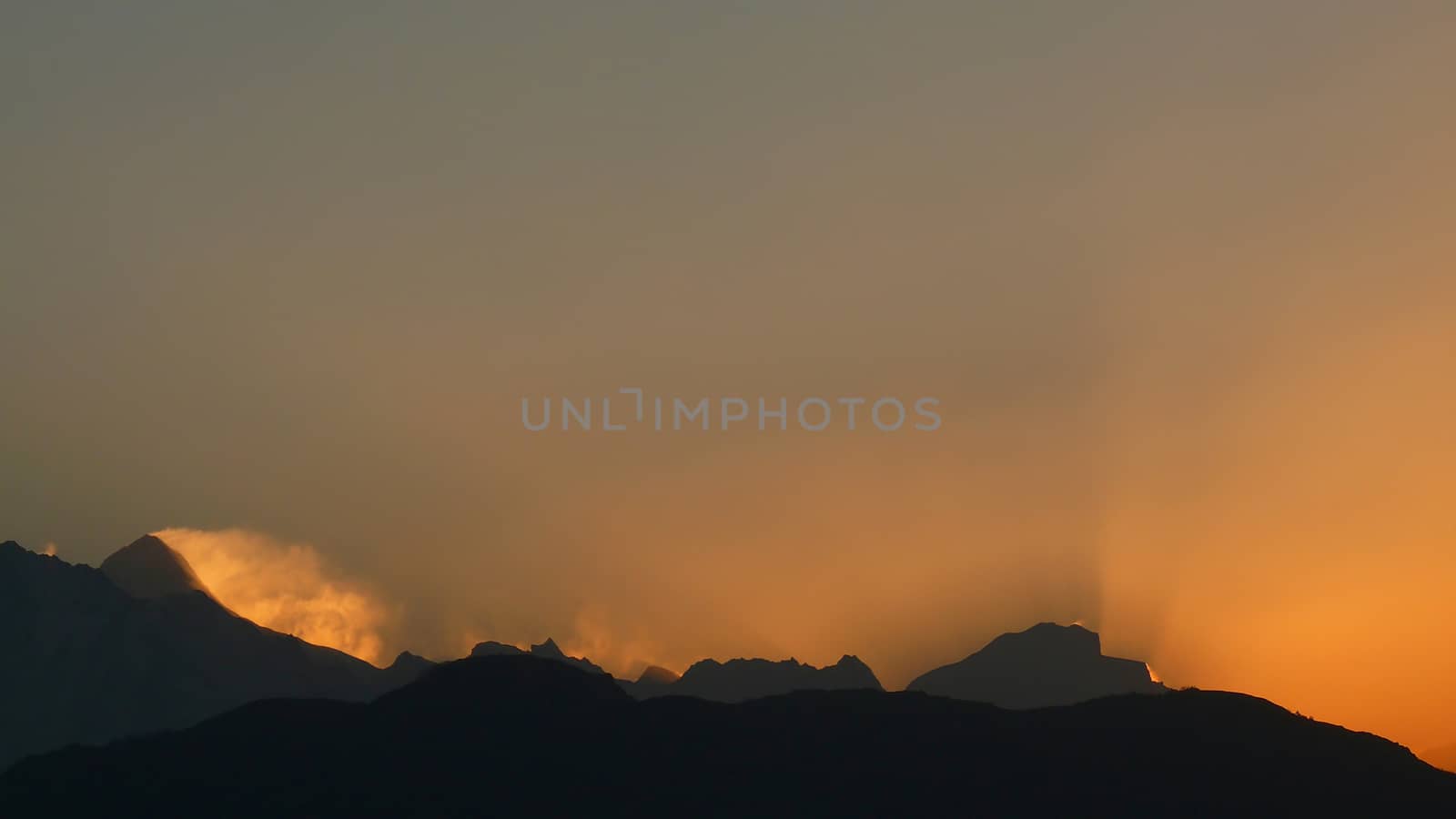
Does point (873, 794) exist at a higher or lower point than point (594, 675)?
lower

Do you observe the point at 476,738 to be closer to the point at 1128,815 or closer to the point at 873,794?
the point at 873,794

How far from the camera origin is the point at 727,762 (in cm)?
13825

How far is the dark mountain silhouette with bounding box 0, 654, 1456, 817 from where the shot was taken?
12988 cm

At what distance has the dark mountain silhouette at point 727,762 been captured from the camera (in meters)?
130

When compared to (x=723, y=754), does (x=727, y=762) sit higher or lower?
lower

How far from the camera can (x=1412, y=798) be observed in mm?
130750

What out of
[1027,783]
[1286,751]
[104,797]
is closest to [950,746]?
[1027,783]

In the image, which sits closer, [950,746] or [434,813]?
[434,813]

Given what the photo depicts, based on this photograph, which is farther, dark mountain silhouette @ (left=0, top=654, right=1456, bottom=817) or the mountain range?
the mountain range

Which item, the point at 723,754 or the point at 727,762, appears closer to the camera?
the point at 727,762

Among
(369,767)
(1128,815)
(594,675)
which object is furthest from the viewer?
(594,675)

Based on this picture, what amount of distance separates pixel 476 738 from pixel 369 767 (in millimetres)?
10612

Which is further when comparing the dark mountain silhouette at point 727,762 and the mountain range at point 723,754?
the mountain range at point 723,754

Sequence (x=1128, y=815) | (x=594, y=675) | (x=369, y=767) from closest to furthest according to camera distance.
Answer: (x=1128, y=815) → (x=369, y=767) → (x=594, y=675)
